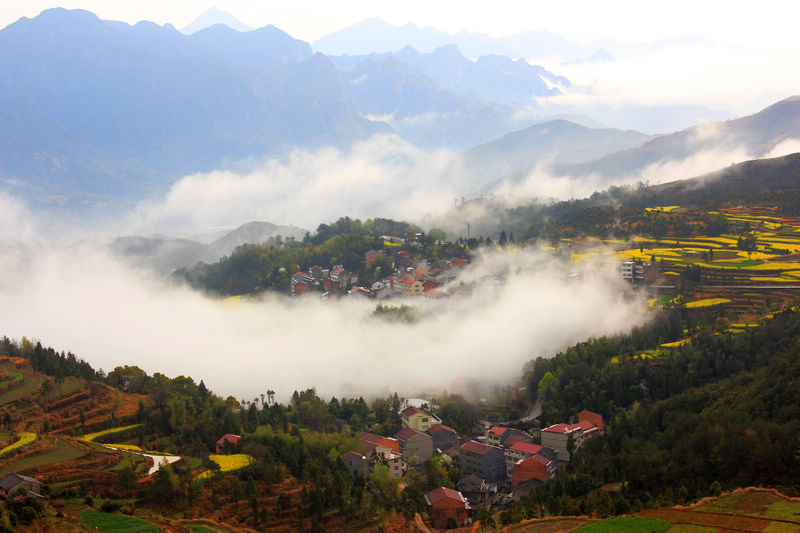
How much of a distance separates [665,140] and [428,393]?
124369 mm

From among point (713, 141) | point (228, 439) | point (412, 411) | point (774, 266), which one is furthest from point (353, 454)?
point (713, 141)

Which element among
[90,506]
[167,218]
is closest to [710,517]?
[90,506]

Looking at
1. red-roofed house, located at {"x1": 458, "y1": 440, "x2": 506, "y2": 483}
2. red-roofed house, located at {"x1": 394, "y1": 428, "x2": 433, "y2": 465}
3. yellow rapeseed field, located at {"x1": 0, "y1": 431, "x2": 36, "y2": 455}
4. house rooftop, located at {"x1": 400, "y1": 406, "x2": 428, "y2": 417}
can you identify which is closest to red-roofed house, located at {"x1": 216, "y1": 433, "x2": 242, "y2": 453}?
yellow rapeseed field, located at {"x1": 0, "y1": 431, "x2": 36, "y2": 455}

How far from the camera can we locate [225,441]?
28.3 m

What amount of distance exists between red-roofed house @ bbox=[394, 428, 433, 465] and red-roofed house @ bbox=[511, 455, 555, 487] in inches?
184

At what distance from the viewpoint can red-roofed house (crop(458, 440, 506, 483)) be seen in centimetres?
3272

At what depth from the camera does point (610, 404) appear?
35.9 m

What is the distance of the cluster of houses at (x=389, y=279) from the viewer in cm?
6341

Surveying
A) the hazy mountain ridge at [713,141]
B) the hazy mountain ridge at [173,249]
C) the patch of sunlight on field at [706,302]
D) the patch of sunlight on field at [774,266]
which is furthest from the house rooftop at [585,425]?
the hazy mountain ridge at [713,141]

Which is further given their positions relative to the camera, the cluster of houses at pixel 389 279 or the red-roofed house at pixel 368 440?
the cluster of houses at pixel 389 279

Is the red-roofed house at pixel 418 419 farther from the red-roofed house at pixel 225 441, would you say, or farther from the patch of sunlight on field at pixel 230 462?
the patch of sunlight on field at pixel 230 462

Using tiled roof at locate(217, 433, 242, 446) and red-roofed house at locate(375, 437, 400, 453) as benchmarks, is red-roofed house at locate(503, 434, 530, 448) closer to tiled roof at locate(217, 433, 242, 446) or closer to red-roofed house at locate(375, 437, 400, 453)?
red-roofed house at locate(375, 437, 400, 453)

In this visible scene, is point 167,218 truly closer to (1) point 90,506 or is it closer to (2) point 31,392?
(2) point 31,392

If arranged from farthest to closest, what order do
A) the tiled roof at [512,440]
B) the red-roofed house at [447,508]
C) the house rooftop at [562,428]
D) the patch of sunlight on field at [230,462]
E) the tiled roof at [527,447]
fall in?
the tiled roof at [512,440], the house rooftop at [562,428], the tiled roof at [527,447], the red-roofed house at [447,508], the patch of sunlight on field at [230,462]
